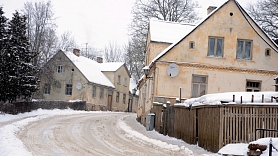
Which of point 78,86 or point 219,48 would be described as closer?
point 219,48

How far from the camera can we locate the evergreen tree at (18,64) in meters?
26.4

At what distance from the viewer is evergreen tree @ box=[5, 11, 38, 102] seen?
26.4 m

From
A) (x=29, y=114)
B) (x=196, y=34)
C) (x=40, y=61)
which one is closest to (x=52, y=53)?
(x=40, y=61)

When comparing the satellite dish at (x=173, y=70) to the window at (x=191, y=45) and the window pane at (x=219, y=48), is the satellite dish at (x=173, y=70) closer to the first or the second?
the window at (x=191, y=45)

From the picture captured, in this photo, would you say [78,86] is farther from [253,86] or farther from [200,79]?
[253,86]

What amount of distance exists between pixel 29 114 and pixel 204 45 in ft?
47.3

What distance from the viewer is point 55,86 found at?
4631cm

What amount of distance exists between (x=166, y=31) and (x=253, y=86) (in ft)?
24.5

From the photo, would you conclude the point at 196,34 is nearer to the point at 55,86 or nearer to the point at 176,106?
the point at 176,106

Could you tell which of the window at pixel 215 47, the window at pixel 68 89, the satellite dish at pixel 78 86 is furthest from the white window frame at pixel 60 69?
the window at pixel 215 47

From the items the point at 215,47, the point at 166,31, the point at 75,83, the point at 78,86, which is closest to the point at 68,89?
the point at 75,83

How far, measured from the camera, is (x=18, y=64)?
26.8 m

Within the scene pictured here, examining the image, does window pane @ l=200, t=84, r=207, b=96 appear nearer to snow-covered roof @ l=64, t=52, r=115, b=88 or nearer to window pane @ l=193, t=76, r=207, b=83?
window pane @ l=193, t=76, r=207, b=83

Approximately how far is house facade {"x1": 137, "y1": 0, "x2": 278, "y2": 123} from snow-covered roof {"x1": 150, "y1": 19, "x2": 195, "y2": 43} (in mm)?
3274
